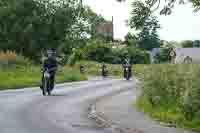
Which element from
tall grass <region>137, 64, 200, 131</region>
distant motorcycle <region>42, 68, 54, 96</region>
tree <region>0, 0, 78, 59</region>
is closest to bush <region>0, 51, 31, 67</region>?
distant motorcycle <region>42, 68, 54, 96</region>

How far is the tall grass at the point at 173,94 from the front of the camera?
1347 centimetres

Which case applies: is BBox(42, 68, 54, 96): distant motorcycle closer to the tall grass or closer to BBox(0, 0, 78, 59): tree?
the tall grass

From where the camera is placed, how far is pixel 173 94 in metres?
16.5

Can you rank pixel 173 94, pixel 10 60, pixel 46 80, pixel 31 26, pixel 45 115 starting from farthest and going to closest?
pixel 31 26 < pixel 10 60 < pixel 46 80 < pixel 173 94 < pixel 45 115

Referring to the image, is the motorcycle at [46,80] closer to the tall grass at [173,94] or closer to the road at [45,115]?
the road at [45,115]

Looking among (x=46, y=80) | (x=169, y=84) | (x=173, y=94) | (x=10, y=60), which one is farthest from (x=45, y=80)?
(x=10, y=60)

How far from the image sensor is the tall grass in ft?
44.2

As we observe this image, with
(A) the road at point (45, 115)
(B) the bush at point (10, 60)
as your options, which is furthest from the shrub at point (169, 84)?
(B) the bush at point (10, 60)

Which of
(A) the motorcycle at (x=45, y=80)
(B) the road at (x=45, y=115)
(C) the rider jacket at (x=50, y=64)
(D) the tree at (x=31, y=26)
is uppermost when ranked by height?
(D) the tree at (x=31, y=26)

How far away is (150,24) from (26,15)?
54293 millimetres

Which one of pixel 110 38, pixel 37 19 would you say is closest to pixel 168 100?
pixel 37 19

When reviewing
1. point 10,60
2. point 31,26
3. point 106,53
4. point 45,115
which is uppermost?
point 31,26

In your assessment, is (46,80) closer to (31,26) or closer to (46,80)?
(46,80)

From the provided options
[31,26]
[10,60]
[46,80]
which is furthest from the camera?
[31,26]
